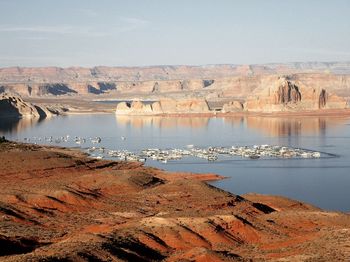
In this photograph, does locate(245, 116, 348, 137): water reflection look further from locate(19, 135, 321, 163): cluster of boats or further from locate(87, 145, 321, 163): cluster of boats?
locate(87, 145, 321, 163): cluster of boats

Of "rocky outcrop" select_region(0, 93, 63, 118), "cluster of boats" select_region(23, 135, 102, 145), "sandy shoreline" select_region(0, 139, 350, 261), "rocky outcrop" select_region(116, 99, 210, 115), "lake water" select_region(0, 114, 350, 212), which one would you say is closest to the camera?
"sandy shoreline" select_region(0, 139, 350, 261)

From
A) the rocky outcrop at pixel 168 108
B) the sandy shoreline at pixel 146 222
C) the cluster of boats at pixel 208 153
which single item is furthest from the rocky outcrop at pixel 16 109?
the sandy shoreline at pixel 146 222

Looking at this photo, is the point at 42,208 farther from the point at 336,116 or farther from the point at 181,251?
the point at 336,116

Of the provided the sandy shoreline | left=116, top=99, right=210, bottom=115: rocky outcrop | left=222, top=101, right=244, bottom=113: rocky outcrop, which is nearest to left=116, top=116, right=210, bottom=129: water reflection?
left=116, top=99, right=210, bottom=115: rocky outcrop

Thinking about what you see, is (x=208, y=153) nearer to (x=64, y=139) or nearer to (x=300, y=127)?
(x=64, y=139)

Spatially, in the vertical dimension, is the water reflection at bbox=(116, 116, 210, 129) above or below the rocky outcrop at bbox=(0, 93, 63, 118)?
below

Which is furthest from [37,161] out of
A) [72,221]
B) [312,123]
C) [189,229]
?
[312,123]
